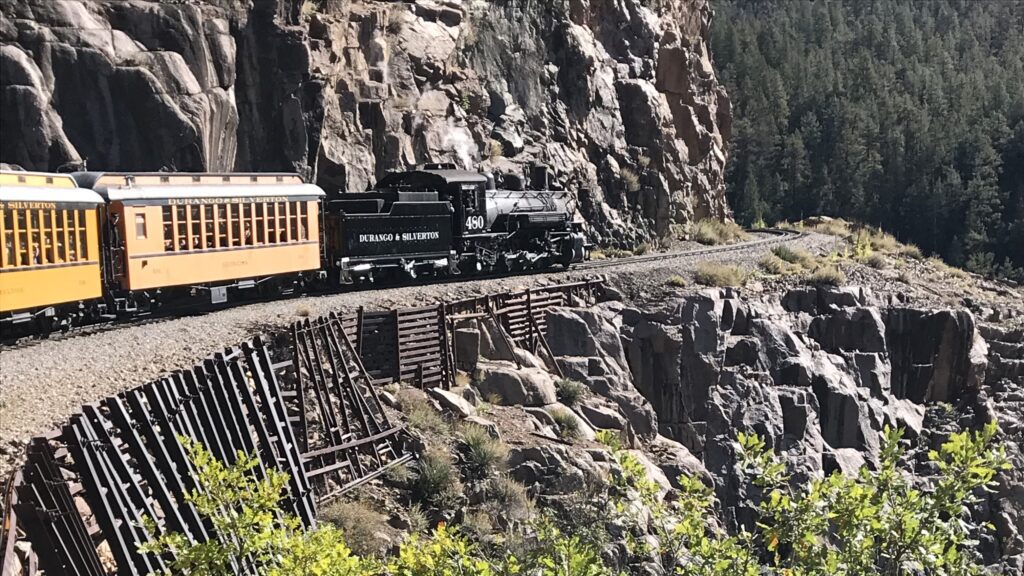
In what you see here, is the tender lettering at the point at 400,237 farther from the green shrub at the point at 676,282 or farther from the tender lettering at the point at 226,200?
the green shrub at the point at 676,282

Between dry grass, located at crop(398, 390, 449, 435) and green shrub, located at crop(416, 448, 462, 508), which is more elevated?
dry grass, located at crop(398, 390, 449, 435)

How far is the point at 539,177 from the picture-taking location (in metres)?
36.3

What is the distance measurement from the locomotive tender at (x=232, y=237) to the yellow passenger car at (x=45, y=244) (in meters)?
0.02

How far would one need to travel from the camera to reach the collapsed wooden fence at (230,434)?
1002cm

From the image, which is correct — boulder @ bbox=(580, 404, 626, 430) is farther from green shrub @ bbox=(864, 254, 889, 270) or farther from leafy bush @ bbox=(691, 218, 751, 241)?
leafy bush @ bbox=(691, 218, 751, 241)

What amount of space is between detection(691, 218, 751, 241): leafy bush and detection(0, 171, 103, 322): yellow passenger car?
31.3 meters

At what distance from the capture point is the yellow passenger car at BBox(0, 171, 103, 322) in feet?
55.9

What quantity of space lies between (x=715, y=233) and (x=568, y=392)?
26.1 m

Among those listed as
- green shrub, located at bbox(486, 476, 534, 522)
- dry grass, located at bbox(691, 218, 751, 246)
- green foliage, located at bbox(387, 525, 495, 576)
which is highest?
dry grass, located at bbox(691, 218, 751, 246)

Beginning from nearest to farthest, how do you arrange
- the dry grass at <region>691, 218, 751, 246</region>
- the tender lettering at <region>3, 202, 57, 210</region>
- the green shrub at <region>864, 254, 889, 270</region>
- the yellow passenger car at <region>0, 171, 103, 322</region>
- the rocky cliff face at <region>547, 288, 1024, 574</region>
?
1. the tender lettering at <region>3, 202, 57, 210</region>
2. the yellow passenger car at <region>0, 171, 103, 322</region>
3. the rocky cliff face at <region>547, 288, 1024, 574</region>
4. the green shrub at <region>864, 254, 889, 270</region>
5. the dry grass at <region>691, 218, 751, 246</region>

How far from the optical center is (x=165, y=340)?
1775 cm

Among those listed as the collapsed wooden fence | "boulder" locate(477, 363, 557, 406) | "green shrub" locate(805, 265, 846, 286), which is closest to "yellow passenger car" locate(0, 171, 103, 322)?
the collapsed wooden fence

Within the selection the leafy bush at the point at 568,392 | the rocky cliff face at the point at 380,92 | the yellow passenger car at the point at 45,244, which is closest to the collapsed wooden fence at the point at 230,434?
the leafy bush at the point at 568,392

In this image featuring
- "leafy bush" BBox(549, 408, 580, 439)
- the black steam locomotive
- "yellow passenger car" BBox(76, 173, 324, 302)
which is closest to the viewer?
"yellow passenger car" BBox(76, 173, 324, 302)
